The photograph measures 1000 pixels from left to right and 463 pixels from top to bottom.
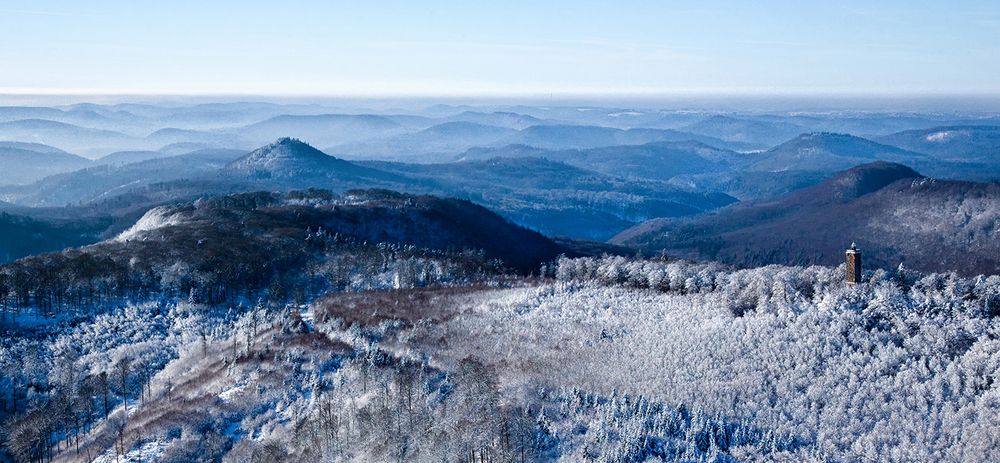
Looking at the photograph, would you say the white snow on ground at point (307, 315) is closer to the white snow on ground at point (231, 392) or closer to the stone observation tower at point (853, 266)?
the white snow on ground at point (231, 392)

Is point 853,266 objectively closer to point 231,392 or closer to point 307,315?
point 231,392

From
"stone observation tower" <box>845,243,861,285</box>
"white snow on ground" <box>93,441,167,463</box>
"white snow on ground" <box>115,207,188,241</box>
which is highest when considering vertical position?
"stone observation tower" <box>845,243,861,285</box>

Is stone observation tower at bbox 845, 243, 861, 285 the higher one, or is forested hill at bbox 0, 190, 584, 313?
stone observation tower at bbox 845, 243, 861, 285

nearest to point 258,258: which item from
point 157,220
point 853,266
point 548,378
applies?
point 157,220

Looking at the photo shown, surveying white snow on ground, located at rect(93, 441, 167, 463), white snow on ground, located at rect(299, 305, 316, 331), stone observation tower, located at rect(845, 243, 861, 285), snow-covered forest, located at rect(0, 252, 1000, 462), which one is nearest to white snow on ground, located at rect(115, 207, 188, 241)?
snow-covered forest, located at rect(0, 252, 1000, 462)

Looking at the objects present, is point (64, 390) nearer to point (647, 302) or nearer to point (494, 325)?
point (494, 325)

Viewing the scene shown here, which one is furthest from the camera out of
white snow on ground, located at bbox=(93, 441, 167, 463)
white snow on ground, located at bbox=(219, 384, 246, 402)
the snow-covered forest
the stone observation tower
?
the stone observation tower

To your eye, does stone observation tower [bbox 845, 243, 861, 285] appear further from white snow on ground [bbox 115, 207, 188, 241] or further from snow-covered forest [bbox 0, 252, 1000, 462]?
white snow on ground [bbox 115, 207, 188, 241]

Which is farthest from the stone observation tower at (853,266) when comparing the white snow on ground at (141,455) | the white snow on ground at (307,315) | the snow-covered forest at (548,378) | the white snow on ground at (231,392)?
the white snow on ground at (141,455)
